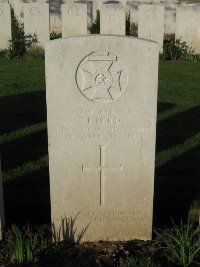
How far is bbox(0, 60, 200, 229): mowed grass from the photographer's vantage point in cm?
476

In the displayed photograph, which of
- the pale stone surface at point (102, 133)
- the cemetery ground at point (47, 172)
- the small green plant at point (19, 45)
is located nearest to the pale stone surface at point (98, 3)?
the small green plant at point (19, 45)

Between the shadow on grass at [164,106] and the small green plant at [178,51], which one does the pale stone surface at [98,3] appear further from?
the shadow on grass at [164,106]

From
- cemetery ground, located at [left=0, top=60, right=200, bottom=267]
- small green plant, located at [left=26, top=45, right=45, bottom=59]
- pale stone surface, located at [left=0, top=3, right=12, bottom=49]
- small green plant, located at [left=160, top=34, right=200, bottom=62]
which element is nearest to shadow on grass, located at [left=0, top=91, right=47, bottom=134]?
cemetery ground, located at [left=0, top=60, right=200, bottom=267]

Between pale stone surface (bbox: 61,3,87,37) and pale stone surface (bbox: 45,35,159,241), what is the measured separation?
9.69 meters

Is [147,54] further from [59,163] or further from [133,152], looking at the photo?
[59,163]

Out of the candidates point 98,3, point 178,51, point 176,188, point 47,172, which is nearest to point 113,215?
point 176,188

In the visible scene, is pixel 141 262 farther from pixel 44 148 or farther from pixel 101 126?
pixel 44 148

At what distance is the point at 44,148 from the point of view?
634 centimetres

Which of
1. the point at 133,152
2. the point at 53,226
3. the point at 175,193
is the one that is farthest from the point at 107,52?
the point at 175,193

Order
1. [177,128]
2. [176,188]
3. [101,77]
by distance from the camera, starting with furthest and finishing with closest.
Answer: [177,128] → [176,188] → [101,77]

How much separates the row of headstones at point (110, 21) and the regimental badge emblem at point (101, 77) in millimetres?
9226

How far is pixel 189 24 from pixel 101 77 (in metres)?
10.0

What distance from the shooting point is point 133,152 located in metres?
3.94

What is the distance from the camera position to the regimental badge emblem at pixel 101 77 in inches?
146
